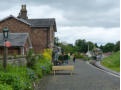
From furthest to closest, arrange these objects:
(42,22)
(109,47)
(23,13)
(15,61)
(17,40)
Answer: (109,47), (23,13), (42,22), (17,40), (15,61)

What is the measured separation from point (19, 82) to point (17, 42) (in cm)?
1747

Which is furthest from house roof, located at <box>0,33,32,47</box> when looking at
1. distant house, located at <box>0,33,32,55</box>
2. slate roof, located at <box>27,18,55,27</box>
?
slate roof, located at <box>27,18,55,27</box>

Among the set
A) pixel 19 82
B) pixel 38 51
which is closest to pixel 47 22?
pixel 38 51

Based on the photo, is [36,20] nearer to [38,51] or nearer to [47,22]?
[47,22]

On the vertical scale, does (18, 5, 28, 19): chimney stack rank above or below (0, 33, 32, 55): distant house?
above

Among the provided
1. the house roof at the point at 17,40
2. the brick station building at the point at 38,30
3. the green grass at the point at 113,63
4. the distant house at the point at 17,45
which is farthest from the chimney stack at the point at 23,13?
the green grass at the point at 113,63

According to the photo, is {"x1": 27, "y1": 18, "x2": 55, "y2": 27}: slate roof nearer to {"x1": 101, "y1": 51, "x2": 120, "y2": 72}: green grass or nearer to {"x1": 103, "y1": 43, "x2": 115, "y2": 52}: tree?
{"x1": 101, "y1": 51, "x2": 120, "y2": 72}: green grass

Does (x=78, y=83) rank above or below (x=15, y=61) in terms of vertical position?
below

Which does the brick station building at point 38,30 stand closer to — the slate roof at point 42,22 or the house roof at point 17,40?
the slate roof at point 42,22

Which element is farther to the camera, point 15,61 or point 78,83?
point 15,61

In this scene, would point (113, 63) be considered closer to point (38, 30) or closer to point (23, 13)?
point (38, 30)

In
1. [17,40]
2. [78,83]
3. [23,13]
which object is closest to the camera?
[78,83]

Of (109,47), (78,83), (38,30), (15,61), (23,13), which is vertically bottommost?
(78,83)

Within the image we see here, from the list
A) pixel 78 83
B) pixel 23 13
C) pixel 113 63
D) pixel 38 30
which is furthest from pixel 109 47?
pixel 78 83
